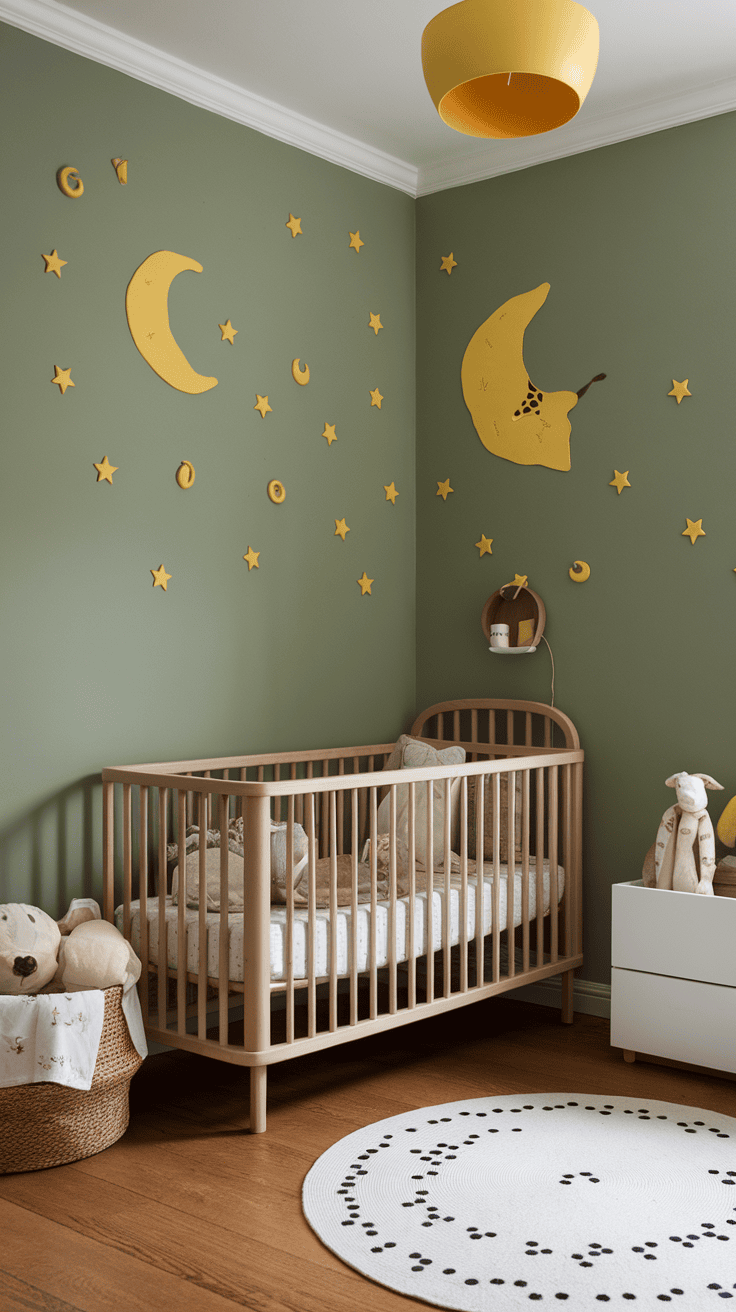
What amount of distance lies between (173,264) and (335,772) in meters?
1.57

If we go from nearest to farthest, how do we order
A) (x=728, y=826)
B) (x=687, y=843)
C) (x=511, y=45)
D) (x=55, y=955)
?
(x=511, y=45) < (x=55, y=955) < (x=687, y=843) < (x=728, y=826)

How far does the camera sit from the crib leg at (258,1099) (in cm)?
241

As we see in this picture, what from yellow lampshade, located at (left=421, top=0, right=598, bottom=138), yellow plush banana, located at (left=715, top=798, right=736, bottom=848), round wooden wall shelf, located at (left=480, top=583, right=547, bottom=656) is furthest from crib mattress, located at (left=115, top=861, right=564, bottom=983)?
yellow lampshade, located at (left=421, top=0, right=598, bottom=138)

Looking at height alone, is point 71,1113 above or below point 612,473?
below

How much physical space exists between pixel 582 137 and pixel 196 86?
1.15 meters

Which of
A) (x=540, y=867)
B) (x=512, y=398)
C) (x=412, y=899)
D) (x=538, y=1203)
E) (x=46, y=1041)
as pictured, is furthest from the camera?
(x=512, y=398)

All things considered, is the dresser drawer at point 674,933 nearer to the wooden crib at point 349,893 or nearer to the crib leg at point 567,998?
the wooden crib at point 349,893

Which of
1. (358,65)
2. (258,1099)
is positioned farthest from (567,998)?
(358,65)

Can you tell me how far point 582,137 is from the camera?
11.0ft

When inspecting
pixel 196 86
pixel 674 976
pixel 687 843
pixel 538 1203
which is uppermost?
pixel 196 86

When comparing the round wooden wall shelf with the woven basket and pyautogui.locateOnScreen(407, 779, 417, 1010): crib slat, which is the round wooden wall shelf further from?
the woven basket

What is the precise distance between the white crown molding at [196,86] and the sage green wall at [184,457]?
0.04 meters

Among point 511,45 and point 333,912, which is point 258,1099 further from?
point 511,45

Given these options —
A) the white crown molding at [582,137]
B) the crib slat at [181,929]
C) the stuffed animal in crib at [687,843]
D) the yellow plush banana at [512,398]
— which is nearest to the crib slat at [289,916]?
the crib slat at [181,929]
